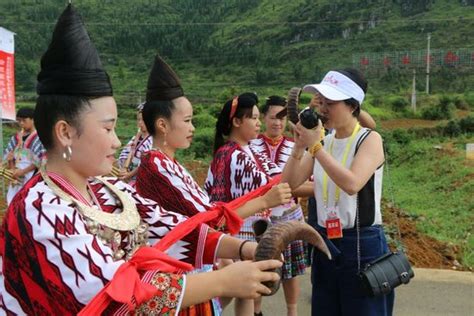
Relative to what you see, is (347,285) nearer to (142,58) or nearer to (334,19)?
(142,58)

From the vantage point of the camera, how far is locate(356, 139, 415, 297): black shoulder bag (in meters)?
2.45

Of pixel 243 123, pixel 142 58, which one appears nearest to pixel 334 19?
pixel 142 58

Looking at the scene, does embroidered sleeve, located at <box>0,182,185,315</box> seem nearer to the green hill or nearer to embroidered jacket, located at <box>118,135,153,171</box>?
embroidered jacket, located at <box>118,135,153,171</box>

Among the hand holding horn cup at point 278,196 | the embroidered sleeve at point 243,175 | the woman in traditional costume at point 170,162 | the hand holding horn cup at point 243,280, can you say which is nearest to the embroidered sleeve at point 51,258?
the hand holding horn cup at point 243,280

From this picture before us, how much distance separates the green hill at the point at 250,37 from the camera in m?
45.5

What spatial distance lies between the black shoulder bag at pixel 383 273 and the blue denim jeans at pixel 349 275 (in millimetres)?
34

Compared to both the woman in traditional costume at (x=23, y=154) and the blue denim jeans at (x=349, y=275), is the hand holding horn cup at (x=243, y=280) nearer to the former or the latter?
the blue denim jeans at (x=349, y=275)

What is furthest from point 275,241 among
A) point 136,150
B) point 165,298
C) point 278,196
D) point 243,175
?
point 136,150

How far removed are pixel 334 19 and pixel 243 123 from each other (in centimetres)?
5891

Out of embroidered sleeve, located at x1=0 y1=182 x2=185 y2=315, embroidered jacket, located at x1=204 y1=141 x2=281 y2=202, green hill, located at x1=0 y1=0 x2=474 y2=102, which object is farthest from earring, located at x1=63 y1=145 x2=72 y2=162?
green hill, located at x1=0 y1=0 x2=474 y2=102

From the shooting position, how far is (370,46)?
2005 inches

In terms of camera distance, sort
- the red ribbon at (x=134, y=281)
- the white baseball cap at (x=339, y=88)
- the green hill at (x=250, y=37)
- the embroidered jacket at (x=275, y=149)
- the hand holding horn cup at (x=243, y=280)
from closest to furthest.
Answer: the red ribbon at (x=134, y=281), the hand holding horn cup at (x=243, y=280), the white baseball cap at (x=339, y=88), the embroidered jacket at (x=275, y=149), the green hill at (x=250, y=37)

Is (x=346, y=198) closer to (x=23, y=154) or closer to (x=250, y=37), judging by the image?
(x=23, y=154)

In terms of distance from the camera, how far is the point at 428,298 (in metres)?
4.34
